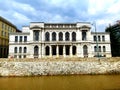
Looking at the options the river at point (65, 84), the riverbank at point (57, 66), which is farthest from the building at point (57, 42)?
the river at point (65, 84)

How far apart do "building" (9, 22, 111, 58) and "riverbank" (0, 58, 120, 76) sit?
59.0ft

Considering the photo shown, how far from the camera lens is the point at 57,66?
36.2 m

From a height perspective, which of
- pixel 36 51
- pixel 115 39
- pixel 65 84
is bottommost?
pixel 65 84

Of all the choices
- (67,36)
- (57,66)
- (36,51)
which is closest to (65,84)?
(57,66)

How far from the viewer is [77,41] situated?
5600cm

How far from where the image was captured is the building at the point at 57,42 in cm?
5541

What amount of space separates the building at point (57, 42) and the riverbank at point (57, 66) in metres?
18.0

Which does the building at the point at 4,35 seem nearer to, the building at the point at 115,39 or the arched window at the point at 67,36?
the arched window at the point at 67,36

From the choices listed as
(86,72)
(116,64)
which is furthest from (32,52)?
(116,64)

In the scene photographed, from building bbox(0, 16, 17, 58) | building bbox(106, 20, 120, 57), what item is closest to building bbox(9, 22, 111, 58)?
building bbox(0, 16, 17, 58)

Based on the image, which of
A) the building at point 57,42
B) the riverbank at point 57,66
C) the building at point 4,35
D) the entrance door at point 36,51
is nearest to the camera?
the riverbank at point 57,66

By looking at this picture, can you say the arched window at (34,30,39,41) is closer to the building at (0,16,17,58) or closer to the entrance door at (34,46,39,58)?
the entrance door at (34,46,39,58)

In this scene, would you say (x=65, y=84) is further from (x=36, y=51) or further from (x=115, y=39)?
(x=115, y=39)

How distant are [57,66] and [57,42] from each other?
19.4 meters
